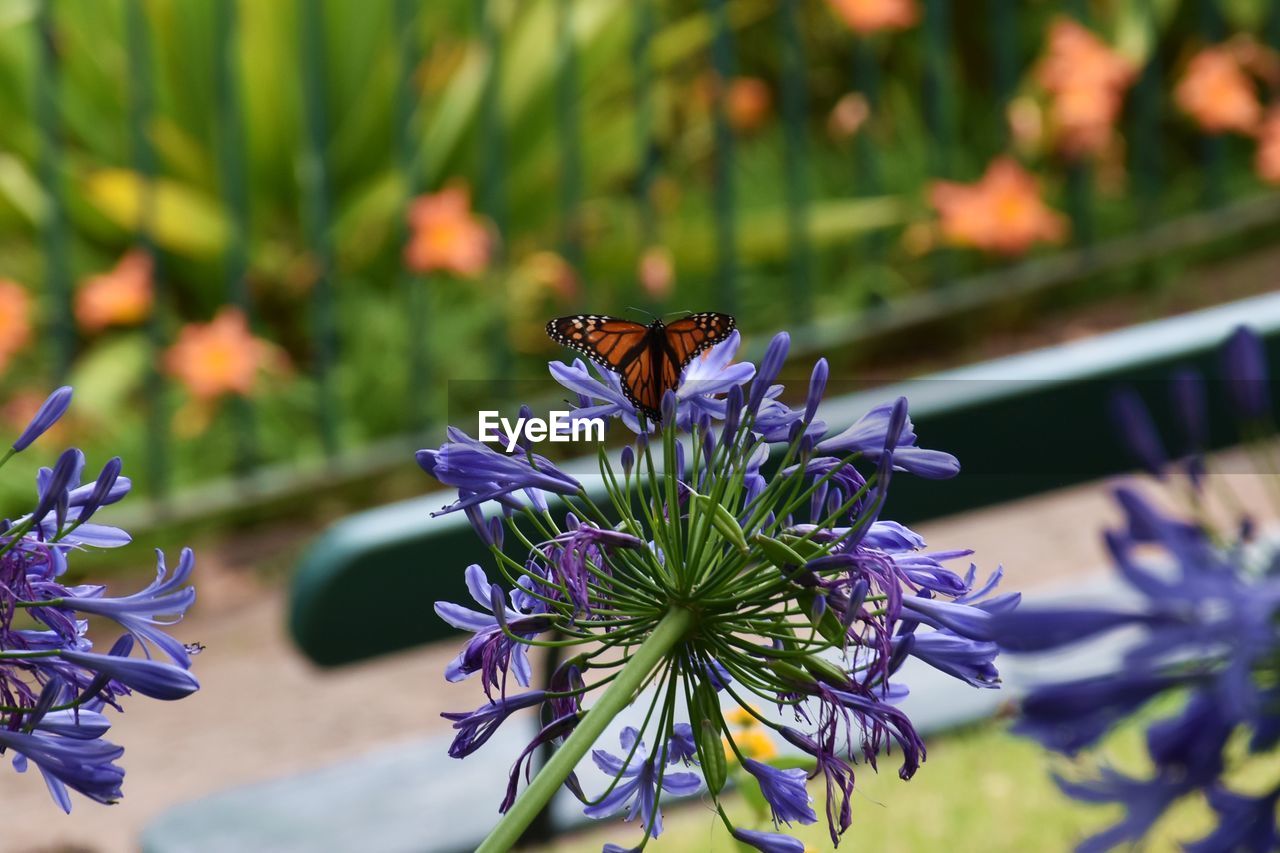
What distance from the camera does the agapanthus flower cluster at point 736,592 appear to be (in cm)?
72

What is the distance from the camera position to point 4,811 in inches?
127

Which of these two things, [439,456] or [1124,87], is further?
[1124,87]

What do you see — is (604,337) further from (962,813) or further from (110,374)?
(110,374)

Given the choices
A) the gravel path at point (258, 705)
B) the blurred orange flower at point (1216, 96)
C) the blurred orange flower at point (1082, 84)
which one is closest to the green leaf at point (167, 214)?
the gravel path at point (258, 705)

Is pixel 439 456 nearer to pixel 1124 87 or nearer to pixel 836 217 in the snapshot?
pixel 836 217

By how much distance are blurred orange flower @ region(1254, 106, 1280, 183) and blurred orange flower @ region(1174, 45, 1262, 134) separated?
49mm

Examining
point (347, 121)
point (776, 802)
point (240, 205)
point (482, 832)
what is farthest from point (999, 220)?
point (776, 802)

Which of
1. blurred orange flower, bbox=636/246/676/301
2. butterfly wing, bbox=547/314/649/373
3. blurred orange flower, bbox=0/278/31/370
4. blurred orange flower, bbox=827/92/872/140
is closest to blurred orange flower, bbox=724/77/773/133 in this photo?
blurred orange flower, bbox=827/92/872/140

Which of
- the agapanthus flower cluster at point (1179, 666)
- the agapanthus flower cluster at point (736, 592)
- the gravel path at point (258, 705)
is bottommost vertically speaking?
the agapanthus flower cluster at point (1179, 666)

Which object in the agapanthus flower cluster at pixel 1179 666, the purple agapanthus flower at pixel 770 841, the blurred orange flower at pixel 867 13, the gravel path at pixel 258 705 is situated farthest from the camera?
the blurred orange flower at pixel 867 13

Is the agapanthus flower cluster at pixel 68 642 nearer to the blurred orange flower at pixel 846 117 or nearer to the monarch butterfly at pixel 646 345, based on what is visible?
the monarch butterfly at pixel 646 345

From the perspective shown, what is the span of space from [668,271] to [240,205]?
110 cm

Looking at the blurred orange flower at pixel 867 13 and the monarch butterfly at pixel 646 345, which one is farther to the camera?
the blurred orange flower at pixel 867 13

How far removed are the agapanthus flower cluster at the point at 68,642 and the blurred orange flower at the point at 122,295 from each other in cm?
341
